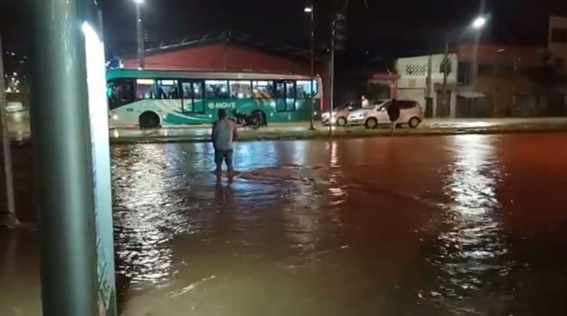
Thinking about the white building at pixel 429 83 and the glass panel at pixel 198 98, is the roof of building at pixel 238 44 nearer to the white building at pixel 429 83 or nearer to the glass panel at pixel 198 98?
the white building at pixel 429 83

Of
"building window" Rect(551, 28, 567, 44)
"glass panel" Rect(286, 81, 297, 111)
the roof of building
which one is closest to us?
"glass panel" Rect(286, 81, 297, 111)

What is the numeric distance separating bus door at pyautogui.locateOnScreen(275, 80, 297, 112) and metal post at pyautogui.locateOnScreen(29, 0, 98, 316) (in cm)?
3218

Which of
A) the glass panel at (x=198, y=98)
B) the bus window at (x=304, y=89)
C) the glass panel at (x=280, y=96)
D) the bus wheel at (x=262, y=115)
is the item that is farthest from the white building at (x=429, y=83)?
the glass panel at (x=198, y=98)

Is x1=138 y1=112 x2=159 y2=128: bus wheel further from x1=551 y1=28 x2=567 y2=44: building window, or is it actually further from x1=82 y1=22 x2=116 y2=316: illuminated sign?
x1=551 y1=28 x2=567 y2=44: building window

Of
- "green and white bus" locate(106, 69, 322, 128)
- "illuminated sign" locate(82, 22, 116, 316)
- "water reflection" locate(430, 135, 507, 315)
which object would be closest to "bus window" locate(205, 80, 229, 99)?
"green and white bus" locate(106, 69, 322, 128)

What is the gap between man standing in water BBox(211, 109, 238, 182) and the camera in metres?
14.0

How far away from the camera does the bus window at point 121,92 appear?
3081 centimetres

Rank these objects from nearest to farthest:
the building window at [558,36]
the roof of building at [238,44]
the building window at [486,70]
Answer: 1. the roof of building at [238,44]
2. the building window at [486,70]
3. the building window at [558,36]

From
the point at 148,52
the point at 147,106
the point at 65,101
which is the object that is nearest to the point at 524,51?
the point at 148,52

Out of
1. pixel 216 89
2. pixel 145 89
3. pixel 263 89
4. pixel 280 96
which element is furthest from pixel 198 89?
pixel 280 96

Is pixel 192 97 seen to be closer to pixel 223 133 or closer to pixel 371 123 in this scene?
pixel 371 123

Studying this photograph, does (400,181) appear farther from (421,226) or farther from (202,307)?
(202,307)

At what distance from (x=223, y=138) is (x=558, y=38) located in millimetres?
52058

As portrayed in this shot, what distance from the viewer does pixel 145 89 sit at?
31422mm
